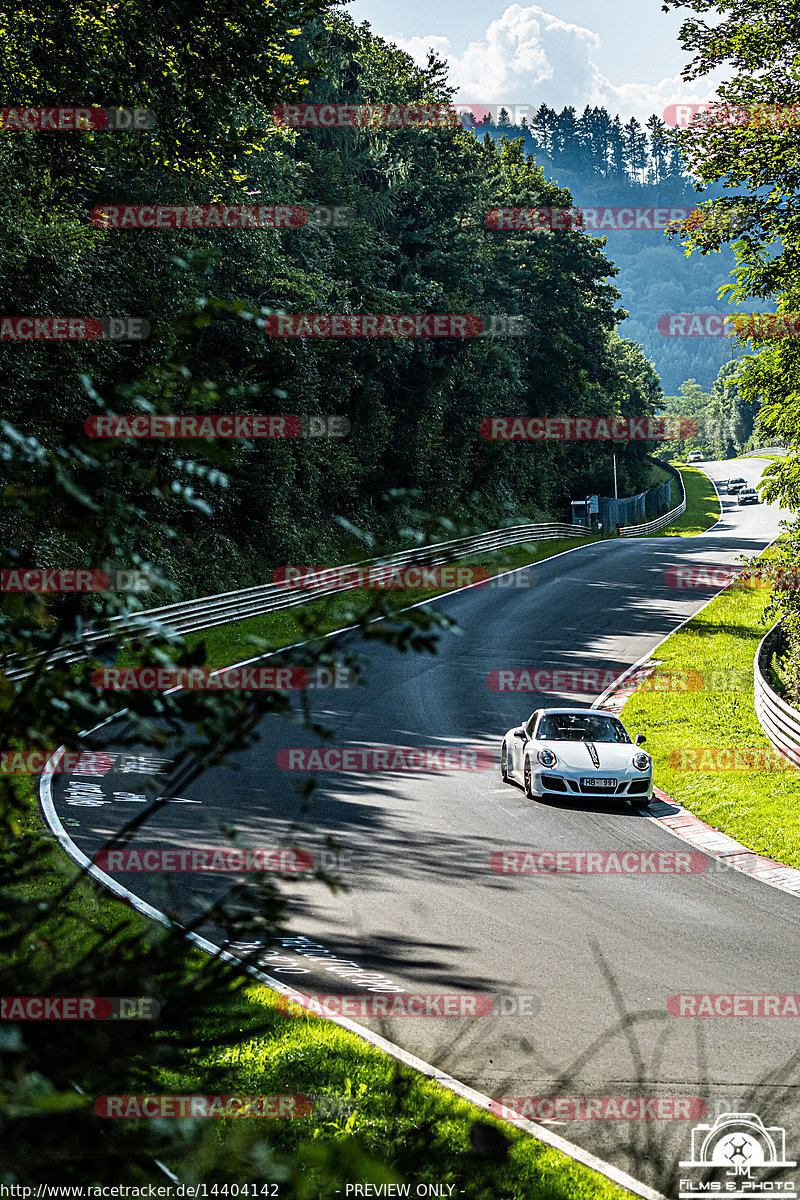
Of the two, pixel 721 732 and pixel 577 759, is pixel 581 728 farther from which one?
pixel 721 732

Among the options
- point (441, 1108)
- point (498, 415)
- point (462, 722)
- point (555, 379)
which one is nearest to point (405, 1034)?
point (441, 1108)

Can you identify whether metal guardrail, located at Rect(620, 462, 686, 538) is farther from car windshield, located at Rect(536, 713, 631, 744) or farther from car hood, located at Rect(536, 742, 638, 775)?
car hood, located at Rect(536, 742, 638, 775)

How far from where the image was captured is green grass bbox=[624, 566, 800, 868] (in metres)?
13.8

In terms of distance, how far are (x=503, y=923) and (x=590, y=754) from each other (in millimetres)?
5709

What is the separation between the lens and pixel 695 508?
264 ft

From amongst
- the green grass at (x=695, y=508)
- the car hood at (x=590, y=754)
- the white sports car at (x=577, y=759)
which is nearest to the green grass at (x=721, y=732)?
the white sports car at (x=577, y=759)

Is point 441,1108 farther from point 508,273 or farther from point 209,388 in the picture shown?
point 508,273

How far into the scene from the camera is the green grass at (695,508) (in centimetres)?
6463

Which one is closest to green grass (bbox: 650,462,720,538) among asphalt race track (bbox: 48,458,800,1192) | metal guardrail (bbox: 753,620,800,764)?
metal guardrail (bbox: 753,620,800,764)

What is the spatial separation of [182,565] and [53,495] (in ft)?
87.8

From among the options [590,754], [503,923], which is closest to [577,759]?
[590,754]

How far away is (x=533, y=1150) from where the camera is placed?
5.34 m

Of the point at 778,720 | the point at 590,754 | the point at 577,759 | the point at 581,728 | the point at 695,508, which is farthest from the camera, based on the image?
the point at 695,508

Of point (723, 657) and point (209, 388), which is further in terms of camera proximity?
point (723, 657)
